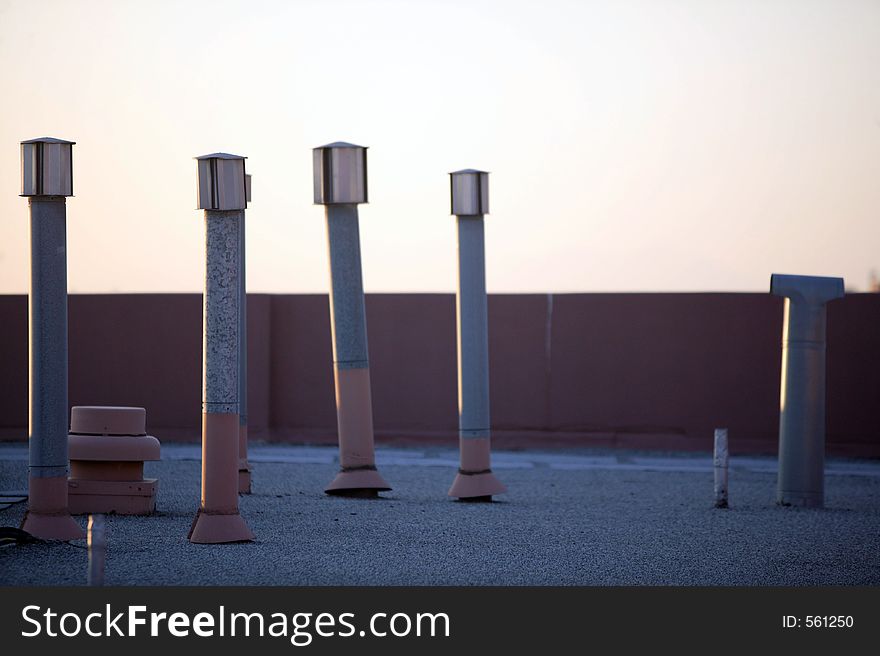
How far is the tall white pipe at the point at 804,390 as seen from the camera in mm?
11023

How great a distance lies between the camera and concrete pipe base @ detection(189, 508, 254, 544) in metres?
7.57

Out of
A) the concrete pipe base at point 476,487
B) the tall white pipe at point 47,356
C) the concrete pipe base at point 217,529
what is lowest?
the concrete pipe base at point 476,487

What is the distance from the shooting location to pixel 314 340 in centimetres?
1762

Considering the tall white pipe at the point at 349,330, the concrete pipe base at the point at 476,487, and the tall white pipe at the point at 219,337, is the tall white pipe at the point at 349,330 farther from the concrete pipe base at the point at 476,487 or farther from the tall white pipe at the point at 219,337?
the tall white pipe at the point at 219,337

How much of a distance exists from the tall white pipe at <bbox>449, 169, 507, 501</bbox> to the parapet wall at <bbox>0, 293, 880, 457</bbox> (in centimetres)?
631

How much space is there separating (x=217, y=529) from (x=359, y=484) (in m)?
3.11

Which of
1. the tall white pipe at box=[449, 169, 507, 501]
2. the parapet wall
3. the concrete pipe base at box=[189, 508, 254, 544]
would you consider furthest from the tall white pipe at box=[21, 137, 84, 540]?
the parapet wall

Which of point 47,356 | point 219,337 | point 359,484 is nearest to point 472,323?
point 359,484

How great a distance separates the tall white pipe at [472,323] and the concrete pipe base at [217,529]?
336 cm

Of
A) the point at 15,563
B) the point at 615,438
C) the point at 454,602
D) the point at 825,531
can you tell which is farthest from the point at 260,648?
the point at 615,438

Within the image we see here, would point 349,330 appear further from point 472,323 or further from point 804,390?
point 804,390

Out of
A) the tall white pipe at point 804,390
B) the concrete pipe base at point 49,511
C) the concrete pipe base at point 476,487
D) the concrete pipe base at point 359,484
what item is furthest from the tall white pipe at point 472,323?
the concrete pipe base at point 49,511

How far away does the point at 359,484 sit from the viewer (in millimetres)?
10625

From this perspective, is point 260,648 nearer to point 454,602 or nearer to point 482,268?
point 454,602
